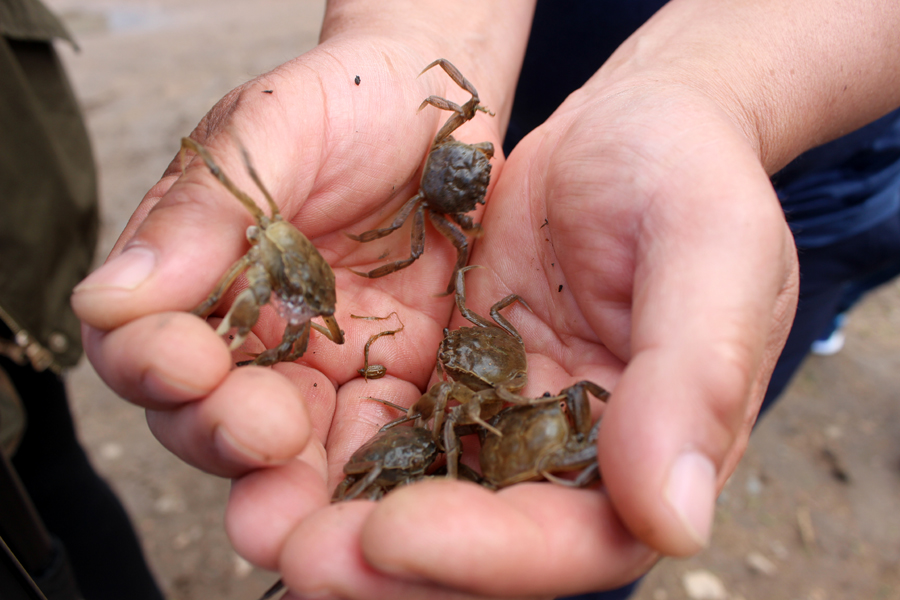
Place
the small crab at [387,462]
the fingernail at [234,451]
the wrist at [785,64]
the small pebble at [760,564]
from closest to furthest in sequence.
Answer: the fingernail at [234,451] → the small crab at [387,462] → the wrist at [785,64] → the small pebble at [760,564]

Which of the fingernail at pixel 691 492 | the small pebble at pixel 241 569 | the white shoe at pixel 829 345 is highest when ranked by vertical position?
the fingernail at pixel 691 492

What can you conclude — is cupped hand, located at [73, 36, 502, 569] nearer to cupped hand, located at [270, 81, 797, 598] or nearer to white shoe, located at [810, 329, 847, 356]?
cupped hand, located at [270, 81, 797, 598]

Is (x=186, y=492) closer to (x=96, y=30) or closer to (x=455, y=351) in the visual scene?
(x=455, y=351)

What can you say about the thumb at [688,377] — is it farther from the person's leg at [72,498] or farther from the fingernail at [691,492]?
the person's leg at [72,498]

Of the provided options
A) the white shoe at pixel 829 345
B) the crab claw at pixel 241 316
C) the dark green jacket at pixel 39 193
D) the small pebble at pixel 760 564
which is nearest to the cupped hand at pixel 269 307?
the crab claw at pixel 241 316

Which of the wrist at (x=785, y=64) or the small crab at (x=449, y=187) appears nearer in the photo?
the wrist at (x=785, y=64)

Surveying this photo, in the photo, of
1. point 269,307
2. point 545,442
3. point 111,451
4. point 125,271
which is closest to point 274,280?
point 269,307

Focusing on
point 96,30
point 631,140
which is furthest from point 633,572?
point 96,30
